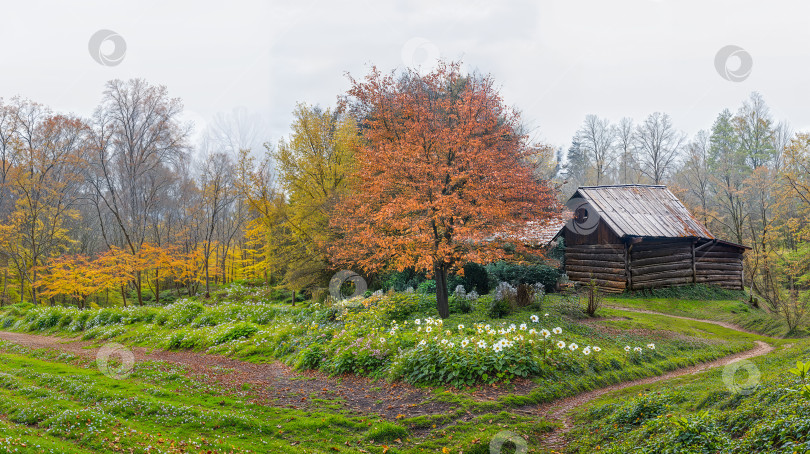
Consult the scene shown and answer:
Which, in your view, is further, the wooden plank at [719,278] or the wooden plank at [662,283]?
the wooden plank at [719,278]

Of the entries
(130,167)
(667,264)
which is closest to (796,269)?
(667,264)

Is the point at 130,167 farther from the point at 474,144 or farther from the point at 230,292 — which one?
the point at 474,144

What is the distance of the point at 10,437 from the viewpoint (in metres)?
4.54

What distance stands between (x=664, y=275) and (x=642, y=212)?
10.6ft

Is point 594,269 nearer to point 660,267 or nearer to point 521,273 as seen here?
point 660,267

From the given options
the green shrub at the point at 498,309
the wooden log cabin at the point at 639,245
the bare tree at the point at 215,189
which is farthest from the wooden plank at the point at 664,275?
the bare tree at the point at 215,189

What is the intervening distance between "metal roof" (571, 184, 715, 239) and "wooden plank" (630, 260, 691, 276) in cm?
141

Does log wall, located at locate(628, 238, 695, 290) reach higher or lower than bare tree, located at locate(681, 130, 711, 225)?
lower

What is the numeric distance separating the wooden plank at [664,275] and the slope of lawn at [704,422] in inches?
592

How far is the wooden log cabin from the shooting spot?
20219mm

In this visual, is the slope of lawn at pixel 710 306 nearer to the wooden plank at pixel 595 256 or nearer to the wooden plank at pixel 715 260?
the wooden plank at pixel 715 260

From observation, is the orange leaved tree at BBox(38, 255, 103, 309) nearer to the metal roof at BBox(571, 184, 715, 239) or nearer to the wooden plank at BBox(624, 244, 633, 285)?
the metal roof at BBox(571, 184, 715, 239)

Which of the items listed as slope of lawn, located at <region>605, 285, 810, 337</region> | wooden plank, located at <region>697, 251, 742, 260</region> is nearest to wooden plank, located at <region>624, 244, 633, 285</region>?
slope of lawn, located at <region>605, 285, 810, 337</region>

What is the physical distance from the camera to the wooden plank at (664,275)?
20.2 metres
